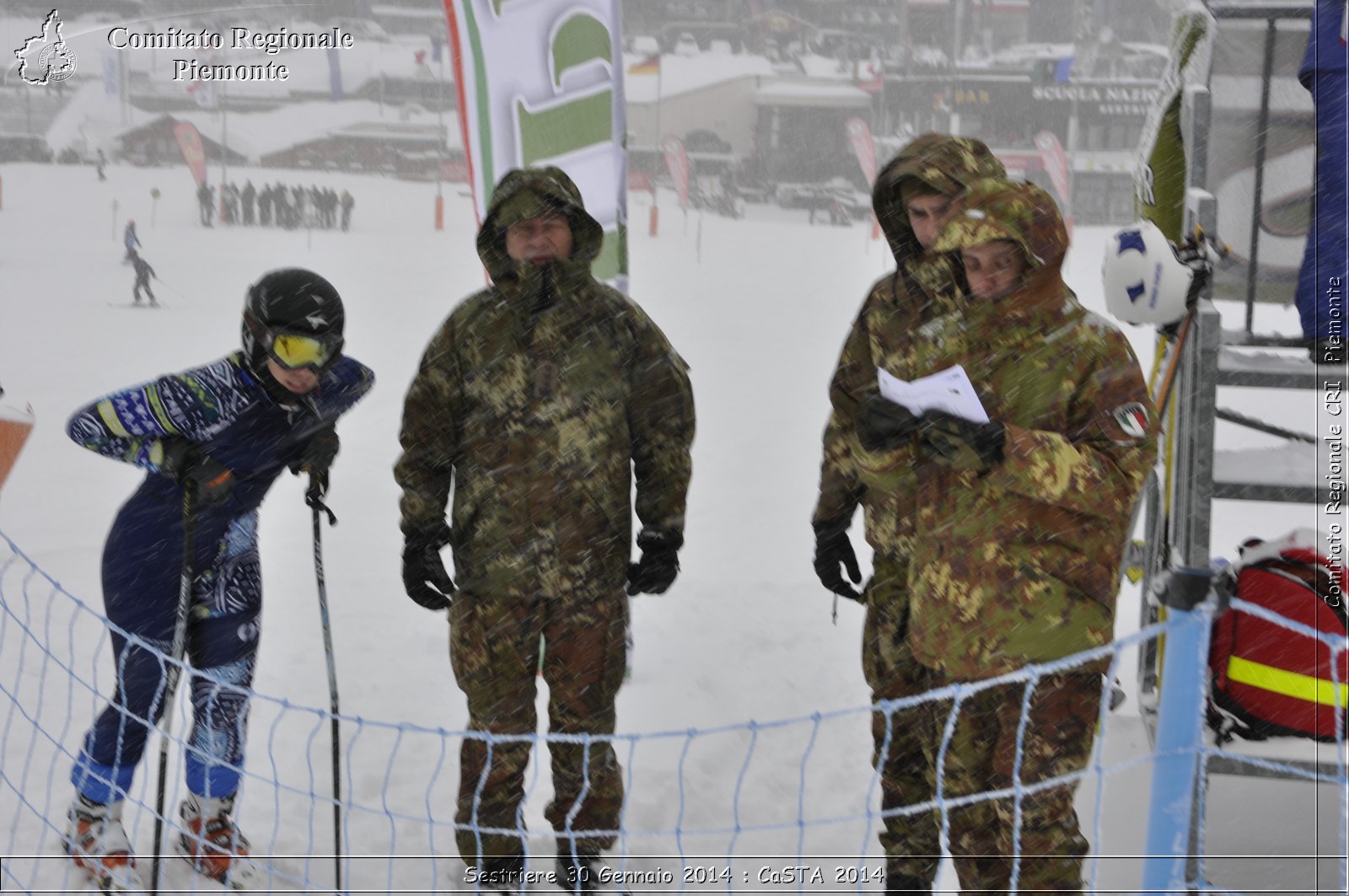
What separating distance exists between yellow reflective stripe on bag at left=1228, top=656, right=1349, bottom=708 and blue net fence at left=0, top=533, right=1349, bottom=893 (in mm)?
123

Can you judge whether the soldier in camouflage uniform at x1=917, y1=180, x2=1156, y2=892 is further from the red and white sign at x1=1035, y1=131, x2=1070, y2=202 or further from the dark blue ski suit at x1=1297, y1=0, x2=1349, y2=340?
the red and white sign at x1=1035, y1=131, x2=1070, y2=202

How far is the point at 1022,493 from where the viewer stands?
7.43 feet

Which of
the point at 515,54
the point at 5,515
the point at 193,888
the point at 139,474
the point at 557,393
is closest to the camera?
the point at 557,393

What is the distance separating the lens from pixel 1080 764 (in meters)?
2.45

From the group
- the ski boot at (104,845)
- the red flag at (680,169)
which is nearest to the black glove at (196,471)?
the ski boot at (104,845)

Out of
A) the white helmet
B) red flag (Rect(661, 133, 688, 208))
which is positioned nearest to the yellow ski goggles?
the white helmet

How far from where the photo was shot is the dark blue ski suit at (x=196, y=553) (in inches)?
112

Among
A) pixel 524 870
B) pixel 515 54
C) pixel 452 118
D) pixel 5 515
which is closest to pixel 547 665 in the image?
pixel 524 870

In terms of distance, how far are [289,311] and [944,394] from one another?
1.51 m

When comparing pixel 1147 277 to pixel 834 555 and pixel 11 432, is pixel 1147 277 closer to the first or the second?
pixel 834 555

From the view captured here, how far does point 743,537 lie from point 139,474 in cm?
432

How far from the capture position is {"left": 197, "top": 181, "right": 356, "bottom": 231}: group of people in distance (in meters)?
23.8

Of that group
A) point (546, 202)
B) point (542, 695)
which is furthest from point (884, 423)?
point (542, 695)

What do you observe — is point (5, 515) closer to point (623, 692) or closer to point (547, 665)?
point (623, 692)
